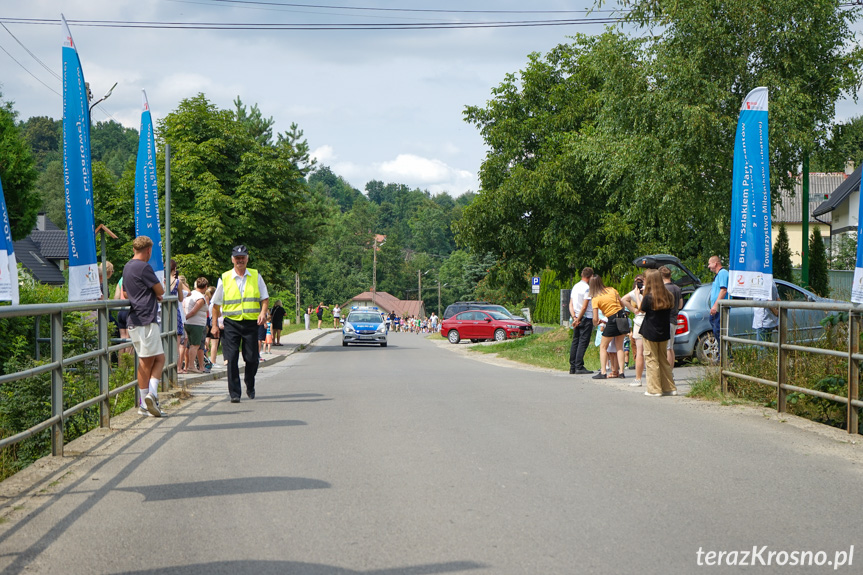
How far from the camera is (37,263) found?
65.5m

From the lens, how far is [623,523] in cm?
496

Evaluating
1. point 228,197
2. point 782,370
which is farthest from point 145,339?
point 228,197

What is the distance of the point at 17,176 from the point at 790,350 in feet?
96.0

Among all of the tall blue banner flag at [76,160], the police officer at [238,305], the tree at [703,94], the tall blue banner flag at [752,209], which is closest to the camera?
the tall blue banner flag at [76,160]

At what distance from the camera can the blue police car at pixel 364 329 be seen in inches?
1452

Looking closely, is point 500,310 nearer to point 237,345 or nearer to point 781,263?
point 781,263

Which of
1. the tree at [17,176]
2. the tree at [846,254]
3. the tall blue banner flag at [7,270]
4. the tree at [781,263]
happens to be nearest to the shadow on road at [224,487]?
the tall blue banner flag at [7,270]

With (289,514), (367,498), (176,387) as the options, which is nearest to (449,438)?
(367,498)

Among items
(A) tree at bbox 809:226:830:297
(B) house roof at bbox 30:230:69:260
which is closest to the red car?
(A) tree at bbox 809:226:830:297

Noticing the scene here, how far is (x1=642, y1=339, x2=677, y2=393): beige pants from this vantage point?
11797 millimetres

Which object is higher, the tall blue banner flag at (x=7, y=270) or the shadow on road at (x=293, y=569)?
the tall blue banner flag at (x=7, y=270)

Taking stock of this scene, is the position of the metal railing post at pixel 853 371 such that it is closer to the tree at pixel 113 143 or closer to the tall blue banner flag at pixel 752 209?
the tall blue banner flag at pixel 752 209

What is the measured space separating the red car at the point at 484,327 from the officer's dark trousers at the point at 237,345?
30022 mm

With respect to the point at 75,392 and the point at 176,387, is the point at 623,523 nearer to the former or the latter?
the point at 75,392
